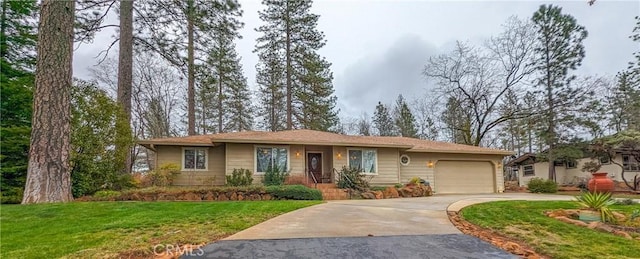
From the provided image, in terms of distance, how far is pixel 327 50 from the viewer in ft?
74.1

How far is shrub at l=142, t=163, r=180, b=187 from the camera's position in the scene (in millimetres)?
11523

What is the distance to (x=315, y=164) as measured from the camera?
1455cm

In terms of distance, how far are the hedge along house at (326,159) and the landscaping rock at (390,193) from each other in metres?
1.51

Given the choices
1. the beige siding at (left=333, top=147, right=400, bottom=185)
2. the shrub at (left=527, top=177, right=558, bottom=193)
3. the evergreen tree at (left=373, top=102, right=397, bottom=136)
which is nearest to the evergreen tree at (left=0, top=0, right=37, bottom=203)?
the beige siding at (left=333, top=147, right=400, bottom=185)

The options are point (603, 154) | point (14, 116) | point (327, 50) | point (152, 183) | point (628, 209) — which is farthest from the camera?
point (327, 50)

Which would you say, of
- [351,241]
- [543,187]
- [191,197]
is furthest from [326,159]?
[543,187]

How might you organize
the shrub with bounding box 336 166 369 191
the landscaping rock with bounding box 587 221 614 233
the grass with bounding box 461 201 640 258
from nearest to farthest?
the grass with bounding box 461 201 640 258
the landscaping rock with bounding box 587 221 614 233
the shrub with bounding box 336 166 369 191

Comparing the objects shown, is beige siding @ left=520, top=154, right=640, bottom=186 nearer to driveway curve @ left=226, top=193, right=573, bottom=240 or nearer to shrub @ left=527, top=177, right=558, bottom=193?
shrub @ left=527, top=177, right=558, bottom=193

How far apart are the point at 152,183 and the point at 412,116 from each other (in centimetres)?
2315

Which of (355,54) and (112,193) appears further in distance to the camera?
(355,54)

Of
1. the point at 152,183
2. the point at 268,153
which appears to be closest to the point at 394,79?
the point at 268,153

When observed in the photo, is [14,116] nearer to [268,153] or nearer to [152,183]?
[152,183]

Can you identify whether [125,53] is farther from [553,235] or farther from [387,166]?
[553,235]

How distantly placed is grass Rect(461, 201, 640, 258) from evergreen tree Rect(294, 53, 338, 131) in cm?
1622
